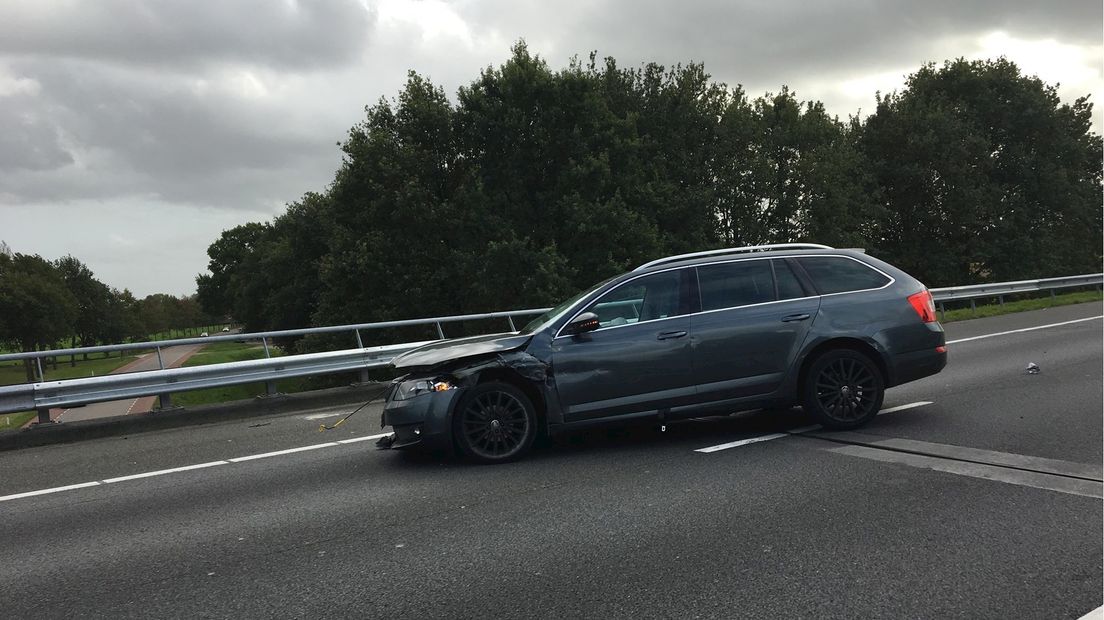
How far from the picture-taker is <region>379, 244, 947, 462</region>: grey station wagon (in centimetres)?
655

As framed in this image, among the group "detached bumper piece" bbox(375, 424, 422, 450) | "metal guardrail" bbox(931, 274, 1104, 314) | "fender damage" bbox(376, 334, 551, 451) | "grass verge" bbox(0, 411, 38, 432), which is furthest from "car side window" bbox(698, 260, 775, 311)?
"metal guardrail" bbox(931, 274, 1104, 314)

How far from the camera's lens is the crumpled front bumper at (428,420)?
6.41 m

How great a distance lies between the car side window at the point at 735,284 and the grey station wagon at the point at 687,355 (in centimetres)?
1

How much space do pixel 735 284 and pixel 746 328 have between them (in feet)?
1.49

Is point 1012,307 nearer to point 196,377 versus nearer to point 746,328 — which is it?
point 746,328

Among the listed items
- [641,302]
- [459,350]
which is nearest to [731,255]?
[641,302]

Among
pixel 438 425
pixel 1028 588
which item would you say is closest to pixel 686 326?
pixel 438 425

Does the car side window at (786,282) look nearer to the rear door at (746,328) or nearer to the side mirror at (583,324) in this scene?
the rear door at (746,328)

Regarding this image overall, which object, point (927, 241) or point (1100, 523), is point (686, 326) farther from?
point (927, 241)

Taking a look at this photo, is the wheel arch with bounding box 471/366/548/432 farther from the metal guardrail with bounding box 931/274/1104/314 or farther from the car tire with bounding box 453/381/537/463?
the metal guardrail with bounding box 931/274/1104/314

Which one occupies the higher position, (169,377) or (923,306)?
(169,377)

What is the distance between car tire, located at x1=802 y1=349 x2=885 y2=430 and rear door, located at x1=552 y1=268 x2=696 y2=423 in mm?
1197

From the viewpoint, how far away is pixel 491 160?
110 feet

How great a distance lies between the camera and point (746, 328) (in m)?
6.95
